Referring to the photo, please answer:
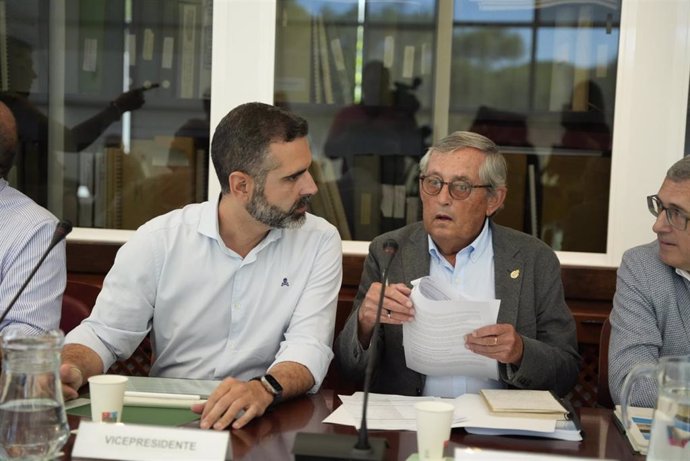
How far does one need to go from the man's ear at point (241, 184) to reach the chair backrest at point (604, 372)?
998mm

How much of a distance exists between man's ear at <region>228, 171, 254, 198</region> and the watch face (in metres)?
0.59

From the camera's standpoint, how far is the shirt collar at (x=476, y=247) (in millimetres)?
2504

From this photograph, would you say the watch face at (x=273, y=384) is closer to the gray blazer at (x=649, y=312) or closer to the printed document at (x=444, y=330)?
the printed document at (x=444, y=330)

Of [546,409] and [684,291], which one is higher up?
[684,291]

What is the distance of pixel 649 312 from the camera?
229cm

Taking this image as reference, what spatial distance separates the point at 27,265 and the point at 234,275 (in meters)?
0.52

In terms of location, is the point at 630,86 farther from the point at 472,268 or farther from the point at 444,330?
the point at 444,330

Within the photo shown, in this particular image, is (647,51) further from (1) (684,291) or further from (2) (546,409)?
(2) (546,409)

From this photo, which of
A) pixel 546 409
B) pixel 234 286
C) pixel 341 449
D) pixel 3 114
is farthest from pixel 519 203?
pixel 341 449

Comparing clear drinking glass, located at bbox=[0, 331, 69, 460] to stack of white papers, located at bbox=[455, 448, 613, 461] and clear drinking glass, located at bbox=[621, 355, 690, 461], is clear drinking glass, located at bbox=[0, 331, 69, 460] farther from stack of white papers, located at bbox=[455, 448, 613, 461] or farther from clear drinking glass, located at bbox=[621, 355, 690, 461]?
clear drinking glass, located at bbox=[621, 355, 690, 461]

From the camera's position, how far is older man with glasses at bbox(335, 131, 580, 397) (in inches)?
93.1

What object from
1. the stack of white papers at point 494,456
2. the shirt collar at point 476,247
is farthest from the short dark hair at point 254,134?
the stack of white papers at point 494,456

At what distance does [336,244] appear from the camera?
248 centimetres

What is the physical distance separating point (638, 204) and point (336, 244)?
1122 millimetres
